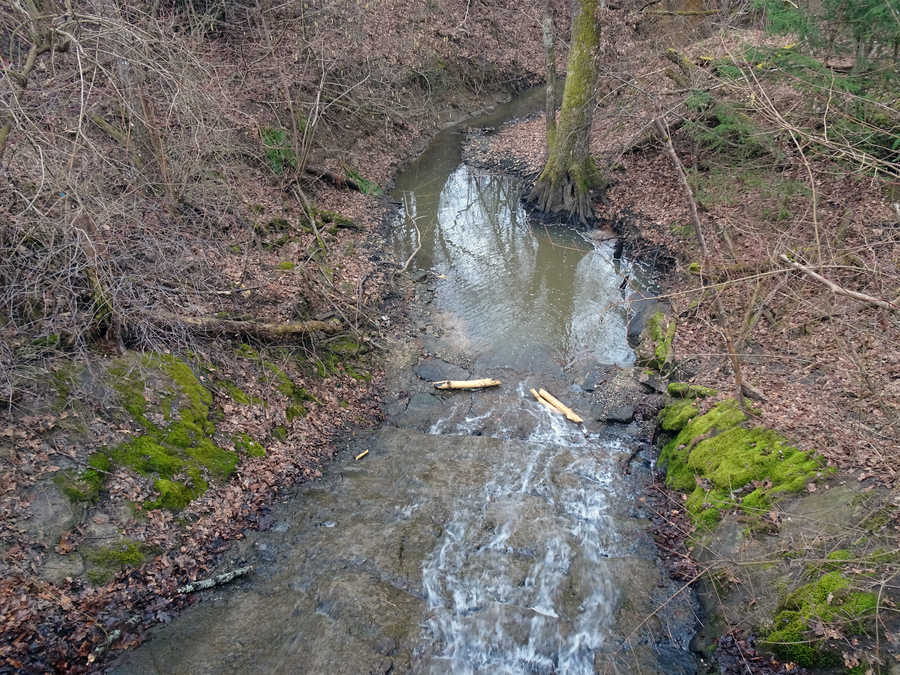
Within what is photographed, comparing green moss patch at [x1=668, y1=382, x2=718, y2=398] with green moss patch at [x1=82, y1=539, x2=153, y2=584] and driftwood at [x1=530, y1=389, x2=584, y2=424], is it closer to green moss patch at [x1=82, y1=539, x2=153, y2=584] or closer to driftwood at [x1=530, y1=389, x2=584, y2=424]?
driftwood at [x1=530, y1=389, x2=584, y2=424]

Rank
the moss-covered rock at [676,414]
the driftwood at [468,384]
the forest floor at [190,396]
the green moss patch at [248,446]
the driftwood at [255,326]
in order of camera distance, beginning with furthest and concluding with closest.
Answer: the driftwood at [468,384] < the moss-covered rock at [676,414] < the driftwood at [255,326] < the green moss patch at [248,446] < the forest floor at [190,396]

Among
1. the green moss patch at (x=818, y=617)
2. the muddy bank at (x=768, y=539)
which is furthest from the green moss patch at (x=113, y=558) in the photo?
the green moss patch at (x=818, y=617)

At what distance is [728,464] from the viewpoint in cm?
735

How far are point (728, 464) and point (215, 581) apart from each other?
6.83m

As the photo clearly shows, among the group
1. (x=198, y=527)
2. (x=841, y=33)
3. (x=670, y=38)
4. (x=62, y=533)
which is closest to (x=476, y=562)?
(x=198, y=527)

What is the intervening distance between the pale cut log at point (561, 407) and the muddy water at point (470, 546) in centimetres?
18

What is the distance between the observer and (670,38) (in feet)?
67.9

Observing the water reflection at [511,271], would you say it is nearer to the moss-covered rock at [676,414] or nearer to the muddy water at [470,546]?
the muddy water at [470,546]

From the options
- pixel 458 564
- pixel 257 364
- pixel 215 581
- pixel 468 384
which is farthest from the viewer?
pixel 468 384

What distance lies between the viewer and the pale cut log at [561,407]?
9.58 m

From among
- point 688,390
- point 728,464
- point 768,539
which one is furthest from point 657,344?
point 768,539

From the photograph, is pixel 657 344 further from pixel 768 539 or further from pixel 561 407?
pixel 768 539

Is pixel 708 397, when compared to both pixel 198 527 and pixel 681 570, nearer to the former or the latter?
pixel 681 570

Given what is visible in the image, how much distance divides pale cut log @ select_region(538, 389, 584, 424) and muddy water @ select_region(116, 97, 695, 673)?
0.18 m
